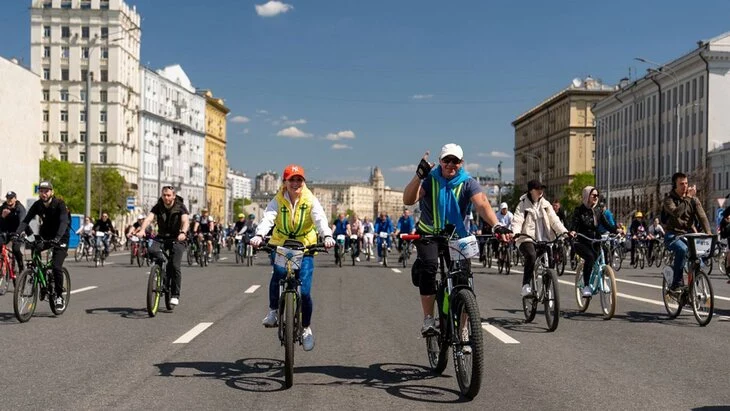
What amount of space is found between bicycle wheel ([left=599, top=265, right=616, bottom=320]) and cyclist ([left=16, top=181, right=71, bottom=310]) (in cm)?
722

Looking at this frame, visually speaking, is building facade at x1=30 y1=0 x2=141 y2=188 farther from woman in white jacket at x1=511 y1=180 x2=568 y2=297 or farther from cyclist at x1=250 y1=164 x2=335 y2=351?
cyclist at x1=250 y1=164 x2=335 y2=351

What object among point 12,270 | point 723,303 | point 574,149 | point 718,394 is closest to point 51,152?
point 574,149

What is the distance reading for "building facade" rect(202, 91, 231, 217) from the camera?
146 metres

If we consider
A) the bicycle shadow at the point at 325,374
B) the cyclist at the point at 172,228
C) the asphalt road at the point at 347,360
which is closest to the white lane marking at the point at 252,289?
the asphalt road at the point at 347,360

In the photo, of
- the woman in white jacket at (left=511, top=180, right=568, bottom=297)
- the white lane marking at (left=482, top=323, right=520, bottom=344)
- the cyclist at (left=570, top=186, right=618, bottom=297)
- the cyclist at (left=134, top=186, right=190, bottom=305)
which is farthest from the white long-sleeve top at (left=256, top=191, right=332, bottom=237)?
the cyclist at (left=570, top=186, right=618, bottom=297)

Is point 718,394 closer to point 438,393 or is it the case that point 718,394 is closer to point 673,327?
point 438,393

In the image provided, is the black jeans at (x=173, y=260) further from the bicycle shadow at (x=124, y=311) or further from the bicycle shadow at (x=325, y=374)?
the bicycle shadow at (x=325, y=374)

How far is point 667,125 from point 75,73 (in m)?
64.1

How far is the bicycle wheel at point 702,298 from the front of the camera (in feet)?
36.8

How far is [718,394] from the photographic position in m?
6.64

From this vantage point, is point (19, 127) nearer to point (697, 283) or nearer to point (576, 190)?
point (697, 283)

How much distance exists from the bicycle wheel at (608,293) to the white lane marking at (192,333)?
5177mm

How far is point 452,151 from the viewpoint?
7230mm

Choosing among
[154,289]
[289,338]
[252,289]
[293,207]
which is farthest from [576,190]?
[289,338]
